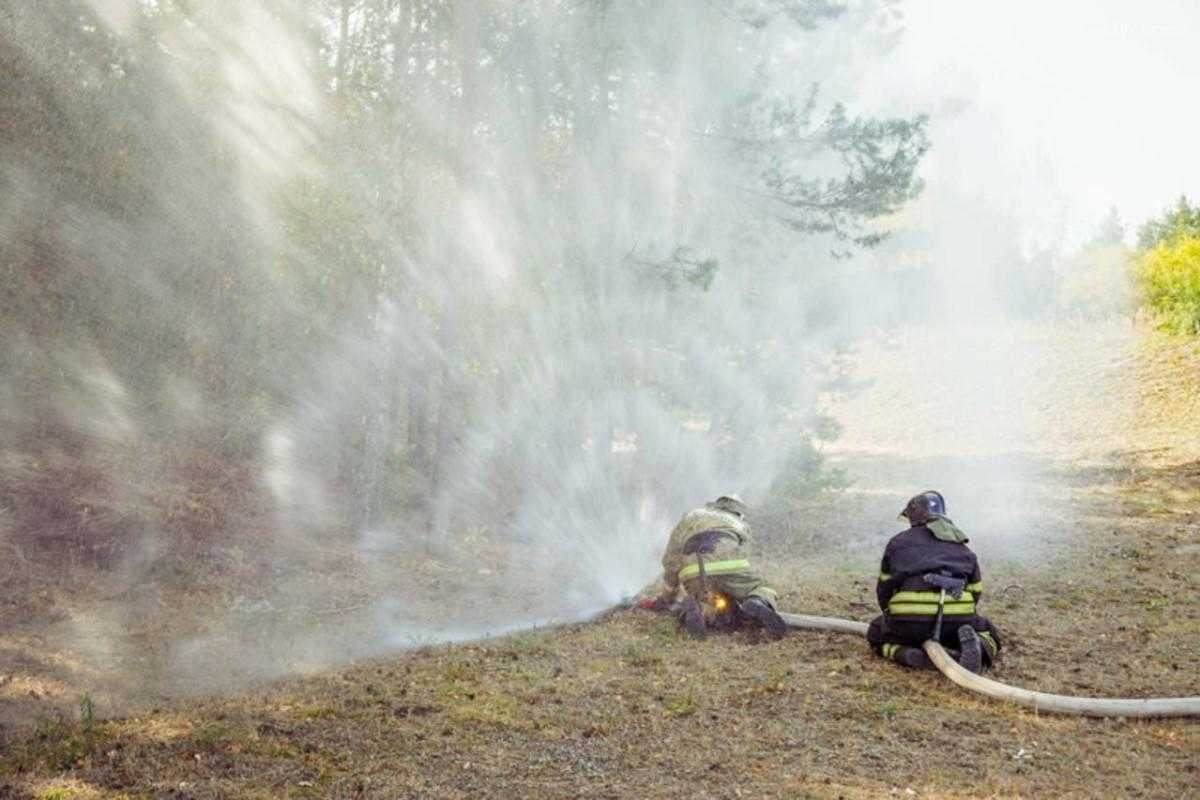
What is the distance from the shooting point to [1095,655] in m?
7.42

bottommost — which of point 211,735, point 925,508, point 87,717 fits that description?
point 211,735

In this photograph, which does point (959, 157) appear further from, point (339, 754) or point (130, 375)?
point (339, 754)

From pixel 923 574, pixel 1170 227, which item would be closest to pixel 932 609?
pixel 923 574

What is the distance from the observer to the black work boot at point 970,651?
668 centimetres

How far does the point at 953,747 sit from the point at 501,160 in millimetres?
11720

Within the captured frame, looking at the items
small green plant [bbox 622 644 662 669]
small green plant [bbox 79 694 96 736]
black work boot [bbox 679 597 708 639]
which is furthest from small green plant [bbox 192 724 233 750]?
black work boot [bbox 679 597 708 639]

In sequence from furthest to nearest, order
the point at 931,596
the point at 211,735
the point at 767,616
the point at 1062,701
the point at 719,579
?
the point at 719,579 → the point at 767,616 → the point at 931,596 → the point at 1062,701 → the point at 211,735

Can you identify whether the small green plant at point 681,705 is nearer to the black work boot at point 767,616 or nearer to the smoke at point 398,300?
the black work boot at point 767,616

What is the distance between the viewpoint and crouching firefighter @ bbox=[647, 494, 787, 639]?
8328 millimetres

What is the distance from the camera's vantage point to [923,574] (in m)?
6.98

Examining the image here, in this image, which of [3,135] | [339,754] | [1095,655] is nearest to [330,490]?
[3,135]

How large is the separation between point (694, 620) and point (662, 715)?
236 centimetres

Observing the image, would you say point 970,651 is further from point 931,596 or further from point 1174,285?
point 1174,285

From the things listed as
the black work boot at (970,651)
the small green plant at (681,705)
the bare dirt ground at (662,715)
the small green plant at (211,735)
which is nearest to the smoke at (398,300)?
the bare dirt ground at (662,715)
